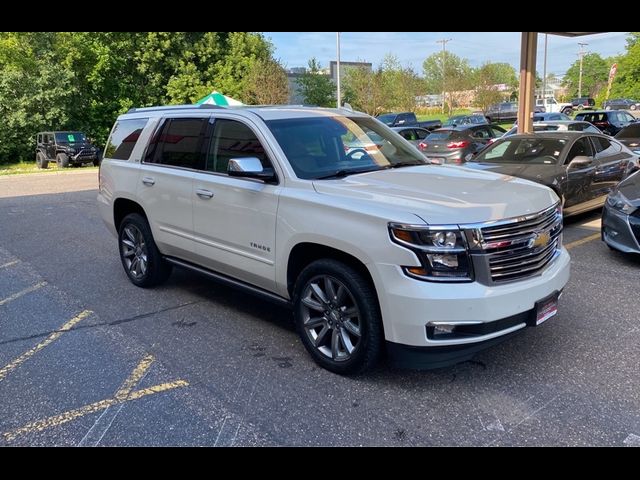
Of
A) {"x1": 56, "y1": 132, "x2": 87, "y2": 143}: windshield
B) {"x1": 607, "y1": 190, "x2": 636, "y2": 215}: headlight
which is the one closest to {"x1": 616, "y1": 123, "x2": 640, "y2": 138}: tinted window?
{"x1": 607, "y1": 190, "x2": 636, "y2": 215}: headlight

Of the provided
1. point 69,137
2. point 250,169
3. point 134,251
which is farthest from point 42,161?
point 250,169

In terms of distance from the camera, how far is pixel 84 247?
828cm

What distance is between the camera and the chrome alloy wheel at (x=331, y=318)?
3.71 m

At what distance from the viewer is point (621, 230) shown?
6281 mm

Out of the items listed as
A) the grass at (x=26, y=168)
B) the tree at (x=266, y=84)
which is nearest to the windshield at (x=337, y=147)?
the grass at (x=26, y=168)

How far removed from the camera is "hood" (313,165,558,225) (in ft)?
11.1

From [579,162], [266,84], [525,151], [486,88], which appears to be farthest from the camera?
[486,88]

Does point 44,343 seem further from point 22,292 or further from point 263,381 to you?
point 263,381

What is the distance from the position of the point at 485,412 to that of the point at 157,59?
3581cm

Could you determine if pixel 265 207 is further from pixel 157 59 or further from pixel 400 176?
pixel 157 59

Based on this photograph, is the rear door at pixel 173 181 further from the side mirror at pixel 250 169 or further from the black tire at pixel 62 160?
the black tire at pixel 62 160

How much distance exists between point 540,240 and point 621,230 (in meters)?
3.29
